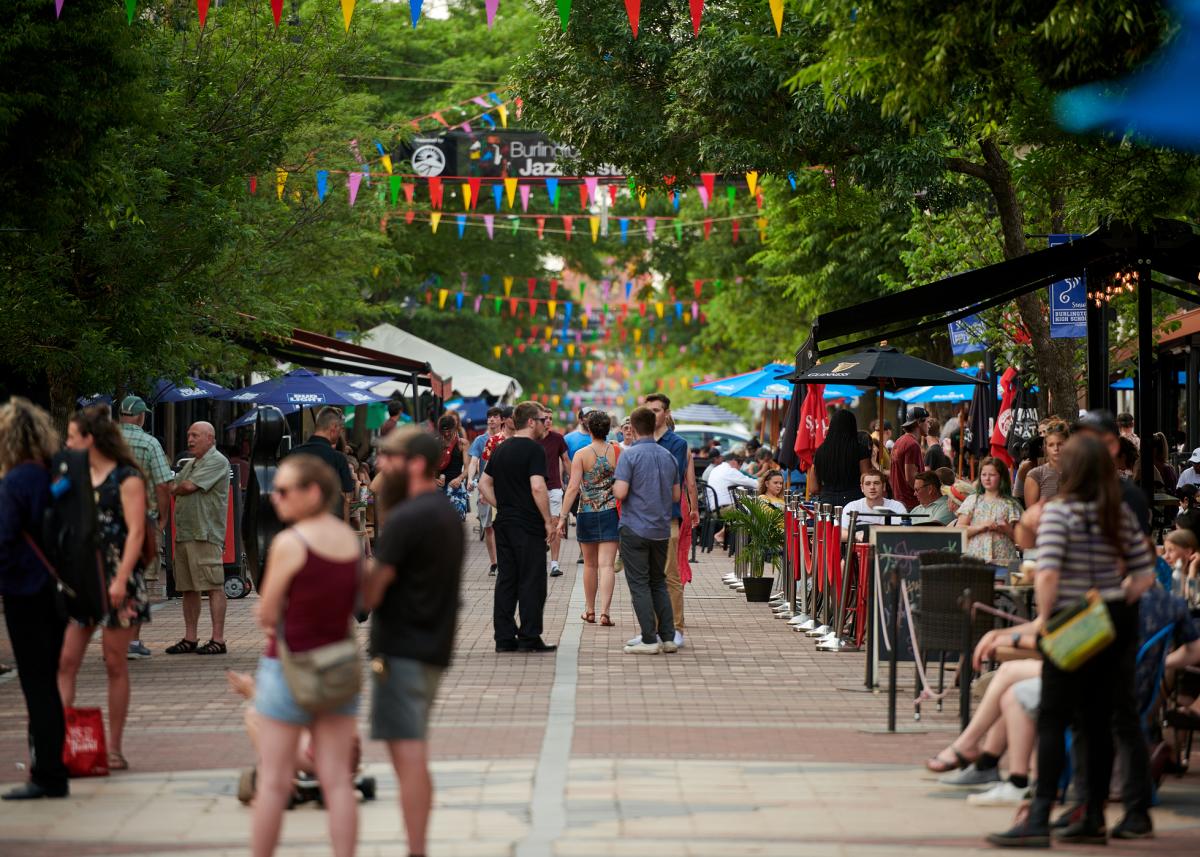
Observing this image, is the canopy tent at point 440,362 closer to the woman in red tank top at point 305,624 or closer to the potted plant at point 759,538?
the potted plant at point 759,538

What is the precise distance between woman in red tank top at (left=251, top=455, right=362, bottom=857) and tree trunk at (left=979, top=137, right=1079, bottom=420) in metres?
12.3

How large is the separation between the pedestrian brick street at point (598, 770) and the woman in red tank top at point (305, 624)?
101cm

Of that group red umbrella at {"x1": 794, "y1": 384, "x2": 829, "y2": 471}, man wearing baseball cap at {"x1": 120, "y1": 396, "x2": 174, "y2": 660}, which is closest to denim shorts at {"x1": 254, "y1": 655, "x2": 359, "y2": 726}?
man wearing baseball cap at {"x1": 120, "y1": 396, "x2": 174, "y2": 660}

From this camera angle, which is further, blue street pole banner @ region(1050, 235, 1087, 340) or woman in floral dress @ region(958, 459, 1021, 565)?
blue street pole banner @ region(1050, 235, 1087, 340)

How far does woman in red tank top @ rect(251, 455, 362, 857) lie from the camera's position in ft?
19.8

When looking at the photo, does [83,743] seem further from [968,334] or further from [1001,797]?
[968,334]

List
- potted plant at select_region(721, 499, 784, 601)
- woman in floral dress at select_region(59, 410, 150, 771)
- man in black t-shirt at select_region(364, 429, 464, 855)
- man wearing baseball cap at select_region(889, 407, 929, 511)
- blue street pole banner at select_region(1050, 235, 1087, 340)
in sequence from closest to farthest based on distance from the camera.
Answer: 1. man in black t-shirt at select_region(364, 429, 464, 855)
2. woman in floral dress at select_region(59, 410, 150, 771)
3. blue street pole banner at select_region(1050, 235, 1087, 340)
4. potted plant at select_region(721, 499, 784, 601)
5. man wearing baseball cap at select_region(889, 407, 929, 511)

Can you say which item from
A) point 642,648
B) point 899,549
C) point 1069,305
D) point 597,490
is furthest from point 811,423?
point 899,549

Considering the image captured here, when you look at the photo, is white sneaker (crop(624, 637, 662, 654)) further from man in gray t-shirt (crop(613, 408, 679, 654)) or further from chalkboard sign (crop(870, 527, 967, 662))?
chalkboard sign (crop(870, 527, 967, 662))

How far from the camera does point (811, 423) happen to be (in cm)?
1920

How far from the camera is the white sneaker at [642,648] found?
44.2 feet

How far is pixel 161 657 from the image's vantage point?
43.9 ft

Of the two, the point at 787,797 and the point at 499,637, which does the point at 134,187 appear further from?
the point at 787,797

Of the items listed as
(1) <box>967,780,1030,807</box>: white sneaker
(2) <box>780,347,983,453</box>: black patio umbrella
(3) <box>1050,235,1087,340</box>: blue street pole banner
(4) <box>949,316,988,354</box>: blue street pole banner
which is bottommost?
(1) <box>967,780,1030,807</box>: white sneaker
